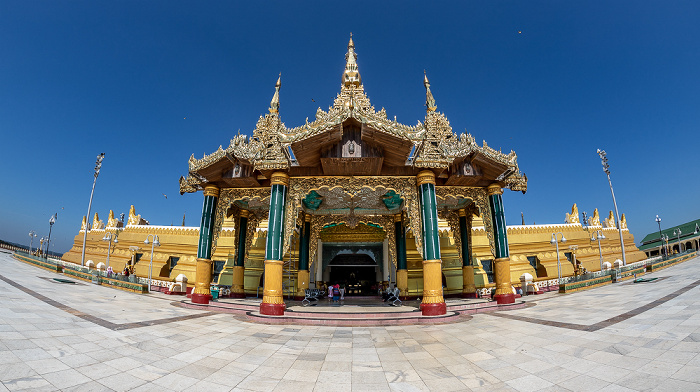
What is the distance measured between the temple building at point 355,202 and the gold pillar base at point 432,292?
4cm

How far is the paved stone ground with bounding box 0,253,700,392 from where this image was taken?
14.0ft

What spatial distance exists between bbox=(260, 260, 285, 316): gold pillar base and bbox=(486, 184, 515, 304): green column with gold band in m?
10.1

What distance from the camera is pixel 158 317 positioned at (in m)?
9.77

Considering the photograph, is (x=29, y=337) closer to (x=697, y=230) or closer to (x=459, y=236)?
(x=459, y=236)

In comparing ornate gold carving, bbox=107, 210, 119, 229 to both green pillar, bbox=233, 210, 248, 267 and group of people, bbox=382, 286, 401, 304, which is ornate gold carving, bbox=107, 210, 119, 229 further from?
group of people, bbox=382, 286, 401, 304

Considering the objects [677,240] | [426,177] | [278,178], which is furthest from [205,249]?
Result: [677,240]

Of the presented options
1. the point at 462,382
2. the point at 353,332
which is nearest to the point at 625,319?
the point at 462,382

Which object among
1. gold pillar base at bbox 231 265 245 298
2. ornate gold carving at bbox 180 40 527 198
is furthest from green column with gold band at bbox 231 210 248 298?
ornate gold carving at bbox 180 40 527 198

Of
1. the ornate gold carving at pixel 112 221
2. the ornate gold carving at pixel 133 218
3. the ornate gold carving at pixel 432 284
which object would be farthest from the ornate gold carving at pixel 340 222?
the ornate gold carving at pixel 112 221

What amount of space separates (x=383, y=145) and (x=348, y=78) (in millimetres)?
5889

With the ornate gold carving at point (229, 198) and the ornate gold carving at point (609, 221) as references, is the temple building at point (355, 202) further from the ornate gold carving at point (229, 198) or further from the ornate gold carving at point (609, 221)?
the ornate gold carving at point (609, 221)

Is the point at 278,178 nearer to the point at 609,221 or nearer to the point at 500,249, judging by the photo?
the point at 500,249

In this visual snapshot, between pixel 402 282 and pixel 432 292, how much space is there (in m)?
8.49

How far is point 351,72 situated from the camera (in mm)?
15609
